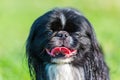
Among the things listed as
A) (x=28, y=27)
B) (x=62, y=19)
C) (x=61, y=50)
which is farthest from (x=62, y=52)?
(x=28, y=27)

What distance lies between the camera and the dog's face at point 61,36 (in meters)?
10.9

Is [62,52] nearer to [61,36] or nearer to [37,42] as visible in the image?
[61,36]

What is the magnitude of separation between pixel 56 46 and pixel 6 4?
32.8 ft

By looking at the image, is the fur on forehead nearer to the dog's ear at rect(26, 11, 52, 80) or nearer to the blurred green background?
the dog's ear at rect(26, 11, 52, 80)

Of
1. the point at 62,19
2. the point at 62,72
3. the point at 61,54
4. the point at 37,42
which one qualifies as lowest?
the point at 62,72

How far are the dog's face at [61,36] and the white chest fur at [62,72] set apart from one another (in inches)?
2.5

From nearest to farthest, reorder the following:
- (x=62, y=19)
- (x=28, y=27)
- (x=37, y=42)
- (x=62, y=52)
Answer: (x=62, y=52) < (x=62, y=19) < (x=37, y=42) < (x=28, y=27)

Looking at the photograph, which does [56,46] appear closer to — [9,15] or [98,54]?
[98,54]

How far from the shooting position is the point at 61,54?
10.9 meters

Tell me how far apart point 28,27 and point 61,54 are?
6.69 m

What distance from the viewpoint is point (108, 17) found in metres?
20.3

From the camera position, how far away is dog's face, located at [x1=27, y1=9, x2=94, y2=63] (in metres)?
10.9

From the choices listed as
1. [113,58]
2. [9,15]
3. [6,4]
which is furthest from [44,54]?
[6,4]

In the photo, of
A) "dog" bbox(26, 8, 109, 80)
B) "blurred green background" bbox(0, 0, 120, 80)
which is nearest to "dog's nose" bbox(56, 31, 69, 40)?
"dog" bbox(26, 8, 109, 80)
